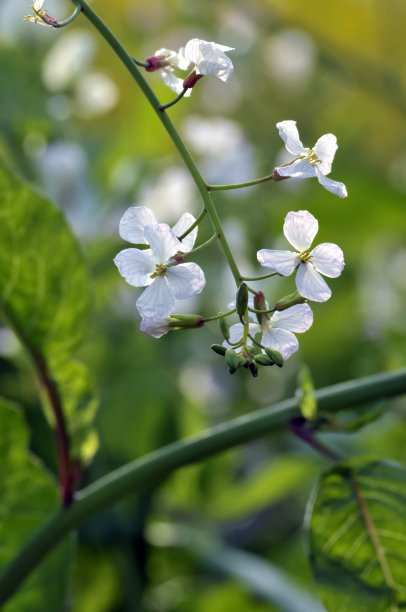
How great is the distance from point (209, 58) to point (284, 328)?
91 millimetres

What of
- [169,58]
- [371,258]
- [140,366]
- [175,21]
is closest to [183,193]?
[140,366]

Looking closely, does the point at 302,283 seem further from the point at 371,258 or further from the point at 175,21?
the point at 175,21

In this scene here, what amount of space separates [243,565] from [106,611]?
13 cm

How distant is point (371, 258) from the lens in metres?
0.97

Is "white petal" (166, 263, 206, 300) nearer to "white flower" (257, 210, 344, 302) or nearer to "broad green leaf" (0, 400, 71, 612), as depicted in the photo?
"white flower" (257, 210, 344, 302)

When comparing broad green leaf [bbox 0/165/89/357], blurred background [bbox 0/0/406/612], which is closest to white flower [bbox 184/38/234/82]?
broad green leaf [bbox 0/165/89/357]

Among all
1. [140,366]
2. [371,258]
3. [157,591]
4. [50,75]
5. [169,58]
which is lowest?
[371,258]

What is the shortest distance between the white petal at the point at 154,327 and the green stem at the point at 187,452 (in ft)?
0.25

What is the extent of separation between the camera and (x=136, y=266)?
0.24 metres

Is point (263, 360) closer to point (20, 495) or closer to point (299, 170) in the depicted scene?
point (299, 170)

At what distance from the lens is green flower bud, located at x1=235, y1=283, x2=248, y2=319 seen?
235 mm

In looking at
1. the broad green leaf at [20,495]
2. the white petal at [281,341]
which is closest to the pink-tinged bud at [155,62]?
the white petal at [281,341]

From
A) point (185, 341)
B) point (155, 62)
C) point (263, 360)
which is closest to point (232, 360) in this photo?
point (263, 360)

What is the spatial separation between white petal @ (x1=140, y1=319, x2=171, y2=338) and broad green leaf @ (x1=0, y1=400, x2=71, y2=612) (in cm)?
17
